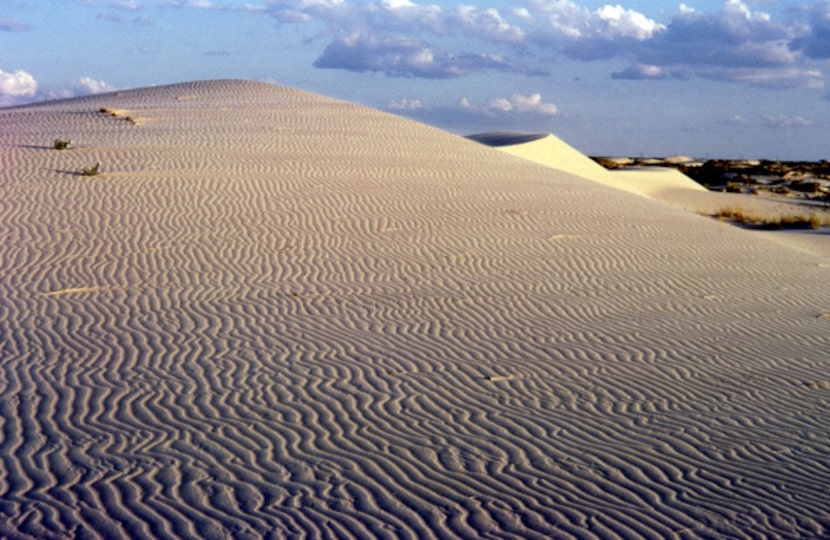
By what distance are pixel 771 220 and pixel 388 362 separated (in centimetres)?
2291

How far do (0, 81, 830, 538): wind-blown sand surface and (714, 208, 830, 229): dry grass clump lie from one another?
7509 mm

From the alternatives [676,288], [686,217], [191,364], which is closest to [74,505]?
[191,364]

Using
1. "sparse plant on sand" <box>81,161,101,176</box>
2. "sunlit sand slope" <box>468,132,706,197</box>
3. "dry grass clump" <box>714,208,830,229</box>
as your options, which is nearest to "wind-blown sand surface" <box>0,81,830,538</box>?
"sparse plant on sand" <box>81,161,101,176</box>

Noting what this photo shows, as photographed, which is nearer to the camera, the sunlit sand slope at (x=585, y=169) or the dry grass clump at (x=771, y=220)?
the dry grass clump at (x=771, y=220)

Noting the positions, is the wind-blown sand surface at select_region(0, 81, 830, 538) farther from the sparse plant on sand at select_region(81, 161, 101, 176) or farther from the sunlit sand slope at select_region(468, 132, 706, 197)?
the sunlit sand slope at select_region(468, 132, 706, 197)

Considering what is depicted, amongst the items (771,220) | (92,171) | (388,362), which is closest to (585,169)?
(771,220)

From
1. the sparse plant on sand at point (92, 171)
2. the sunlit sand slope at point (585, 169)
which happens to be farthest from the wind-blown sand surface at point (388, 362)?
the sunlit sand slope at point (585, 169)

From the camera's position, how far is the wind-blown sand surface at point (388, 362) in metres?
5.40

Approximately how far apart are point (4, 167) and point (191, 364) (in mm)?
14057

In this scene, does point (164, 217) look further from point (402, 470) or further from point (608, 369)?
point (402, 470)

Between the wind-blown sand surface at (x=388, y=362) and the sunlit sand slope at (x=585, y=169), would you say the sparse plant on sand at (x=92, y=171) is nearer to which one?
the wind-blown sand surface at (x=388, y=362)

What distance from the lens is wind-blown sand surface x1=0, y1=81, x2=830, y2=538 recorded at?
17.7 feet

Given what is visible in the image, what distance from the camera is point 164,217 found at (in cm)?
1683

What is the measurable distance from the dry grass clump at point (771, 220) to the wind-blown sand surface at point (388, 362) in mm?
7509
